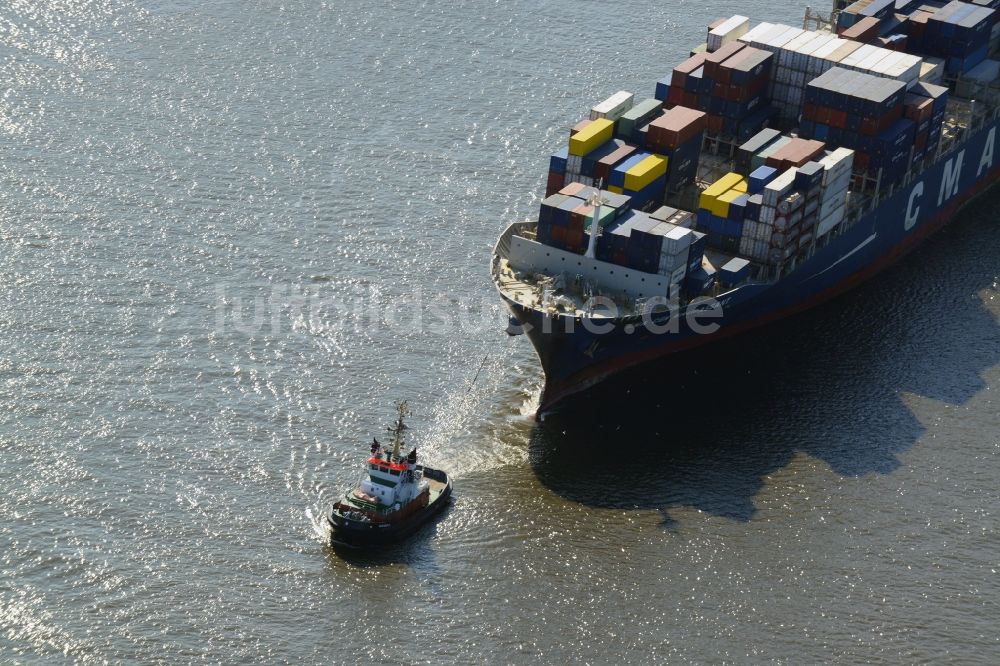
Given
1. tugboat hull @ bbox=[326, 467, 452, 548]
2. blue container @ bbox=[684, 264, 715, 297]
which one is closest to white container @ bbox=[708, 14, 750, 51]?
blue container @ bbox=[684, 264, 715, 297]

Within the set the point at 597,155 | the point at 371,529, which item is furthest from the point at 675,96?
the point at 371,529

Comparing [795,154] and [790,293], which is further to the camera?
[790,293]

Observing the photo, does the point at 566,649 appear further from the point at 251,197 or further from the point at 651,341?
the point at 251,197

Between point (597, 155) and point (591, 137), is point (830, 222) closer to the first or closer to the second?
point (597, 155)

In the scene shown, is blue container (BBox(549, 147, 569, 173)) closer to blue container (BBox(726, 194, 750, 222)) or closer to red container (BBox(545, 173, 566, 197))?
red container (BBox(545, 173, 566, 197))

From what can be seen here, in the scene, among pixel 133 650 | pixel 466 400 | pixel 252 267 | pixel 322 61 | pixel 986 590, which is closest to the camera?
pixel 133 650

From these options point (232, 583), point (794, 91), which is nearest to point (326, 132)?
point (794, 91)
